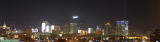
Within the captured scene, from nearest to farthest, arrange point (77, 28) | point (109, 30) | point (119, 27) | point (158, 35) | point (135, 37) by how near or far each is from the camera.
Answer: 1. point (158, 35)
2. point (135, 37)
3. point (109, 30)
4. point (119, 27)
5. point (77, 28)

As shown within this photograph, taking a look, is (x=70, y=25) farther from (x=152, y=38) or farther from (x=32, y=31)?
(x=152, y=38)

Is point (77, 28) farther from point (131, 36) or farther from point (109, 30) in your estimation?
point (131, 36)

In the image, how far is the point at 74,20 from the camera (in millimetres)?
45688

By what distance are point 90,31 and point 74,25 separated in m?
7.90

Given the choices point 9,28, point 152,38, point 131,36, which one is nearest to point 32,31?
point 9,28

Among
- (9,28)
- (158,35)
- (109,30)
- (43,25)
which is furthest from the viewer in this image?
(43,25)

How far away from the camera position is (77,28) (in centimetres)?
4250

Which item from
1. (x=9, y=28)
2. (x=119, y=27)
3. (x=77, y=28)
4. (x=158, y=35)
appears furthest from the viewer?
(x=77, y=28)

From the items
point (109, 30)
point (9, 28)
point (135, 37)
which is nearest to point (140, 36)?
point (135, 37)

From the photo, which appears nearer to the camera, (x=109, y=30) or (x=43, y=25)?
(x=109, y=30)

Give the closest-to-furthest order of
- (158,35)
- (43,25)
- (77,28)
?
(158,35)
(77,28)
(43,25)

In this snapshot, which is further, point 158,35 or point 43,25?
point 43,25

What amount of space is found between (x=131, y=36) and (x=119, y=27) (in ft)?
30.3

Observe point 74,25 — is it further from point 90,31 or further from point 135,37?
point 135,37
